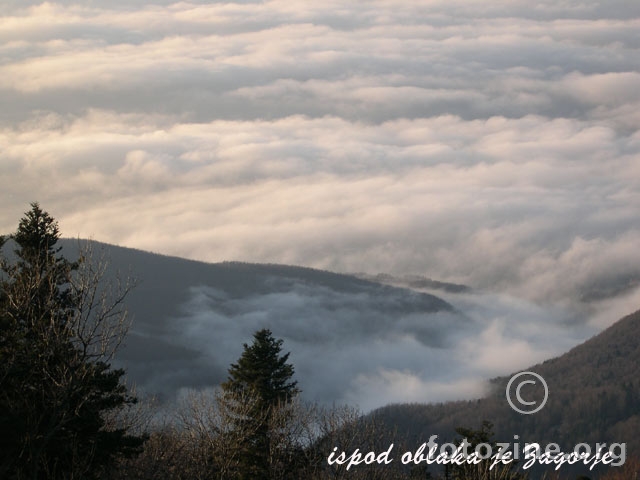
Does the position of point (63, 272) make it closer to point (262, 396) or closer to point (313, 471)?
point (313, 471)

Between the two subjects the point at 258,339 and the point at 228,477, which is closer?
the point at 228,477

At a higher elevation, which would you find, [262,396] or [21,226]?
[21,226]

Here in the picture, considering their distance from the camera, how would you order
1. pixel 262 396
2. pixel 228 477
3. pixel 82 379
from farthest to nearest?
pixel 262 396, pixel 228 477, pixel 82 379

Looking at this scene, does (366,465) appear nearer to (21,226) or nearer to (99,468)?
(99,468)

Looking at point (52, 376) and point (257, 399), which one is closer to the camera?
point (52, 376)

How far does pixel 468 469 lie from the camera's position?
5466 cm

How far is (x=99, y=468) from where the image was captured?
42.6 metres

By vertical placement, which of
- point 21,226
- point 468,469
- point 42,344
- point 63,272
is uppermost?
point 21,226

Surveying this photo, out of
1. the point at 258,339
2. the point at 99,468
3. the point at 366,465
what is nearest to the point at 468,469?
the point at 366,465

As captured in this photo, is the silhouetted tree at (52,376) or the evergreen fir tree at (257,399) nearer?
the silhouetted tree at (52,376)

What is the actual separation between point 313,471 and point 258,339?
13.9 m

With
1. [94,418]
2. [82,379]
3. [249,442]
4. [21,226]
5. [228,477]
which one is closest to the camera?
[82,379]

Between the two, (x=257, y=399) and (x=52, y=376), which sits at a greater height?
(x=257, y=399)

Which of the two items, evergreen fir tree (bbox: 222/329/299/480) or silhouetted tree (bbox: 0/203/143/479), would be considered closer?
silhouetted tree (bbox: 0/203/143/479)
